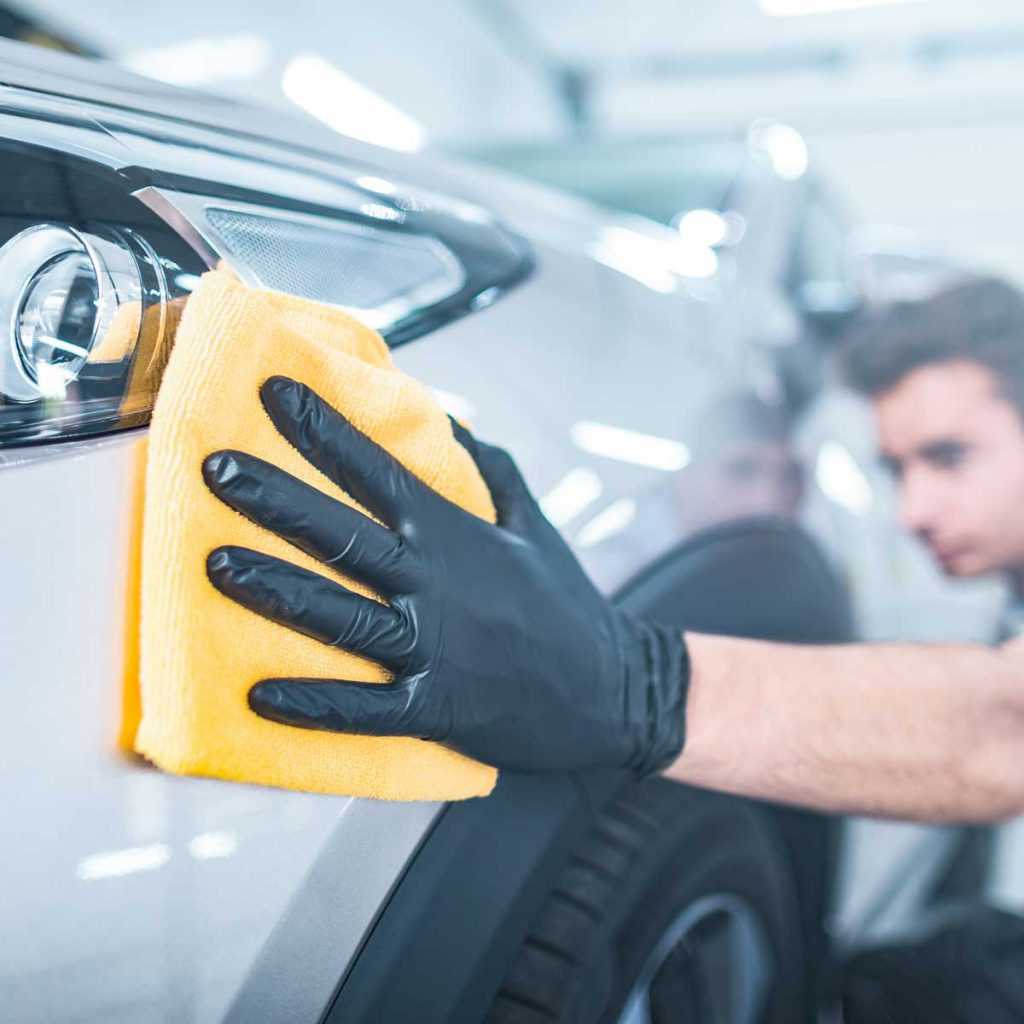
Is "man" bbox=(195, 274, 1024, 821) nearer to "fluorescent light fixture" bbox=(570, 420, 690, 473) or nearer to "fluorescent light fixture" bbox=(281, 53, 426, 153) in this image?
"fluorescent light fixture" bbox=(570, 420, 690, 473)

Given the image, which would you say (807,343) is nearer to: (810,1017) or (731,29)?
(810,1017)

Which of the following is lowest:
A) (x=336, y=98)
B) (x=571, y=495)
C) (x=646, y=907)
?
(x=646, y=907)

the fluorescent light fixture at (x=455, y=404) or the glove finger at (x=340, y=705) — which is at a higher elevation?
the fluorescent light fixture at (x=455, y=404)

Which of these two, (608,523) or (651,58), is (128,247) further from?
(651,58)

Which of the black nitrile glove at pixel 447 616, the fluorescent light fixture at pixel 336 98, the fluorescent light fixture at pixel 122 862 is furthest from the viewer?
the fluorescent light fixture at pixel 336 98

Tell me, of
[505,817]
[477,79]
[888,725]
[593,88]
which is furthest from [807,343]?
[593,88]

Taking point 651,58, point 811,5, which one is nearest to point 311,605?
point 811,5

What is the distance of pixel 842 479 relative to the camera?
5.14 ft

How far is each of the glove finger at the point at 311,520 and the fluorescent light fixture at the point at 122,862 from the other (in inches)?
8.2

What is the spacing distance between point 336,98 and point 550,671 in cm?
514

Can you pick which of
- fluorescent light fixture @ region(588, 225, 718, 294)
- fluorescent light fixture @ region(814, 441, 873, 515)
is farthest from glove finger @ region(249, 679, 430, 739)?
fluorescent light fixture @ region(814, 441, 873, 515)

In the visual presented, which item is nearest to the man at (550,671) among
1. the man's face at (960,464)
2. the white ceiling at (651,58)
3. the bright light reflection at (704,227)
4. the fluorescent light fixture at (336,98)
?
the man's face at (960,464)

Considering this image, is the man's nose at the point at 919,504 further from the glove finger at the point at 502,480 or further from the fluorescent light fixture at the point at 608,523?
the glove finger at the point at 502,480

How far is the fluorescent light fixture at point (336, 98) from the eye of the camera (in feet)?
16.6
